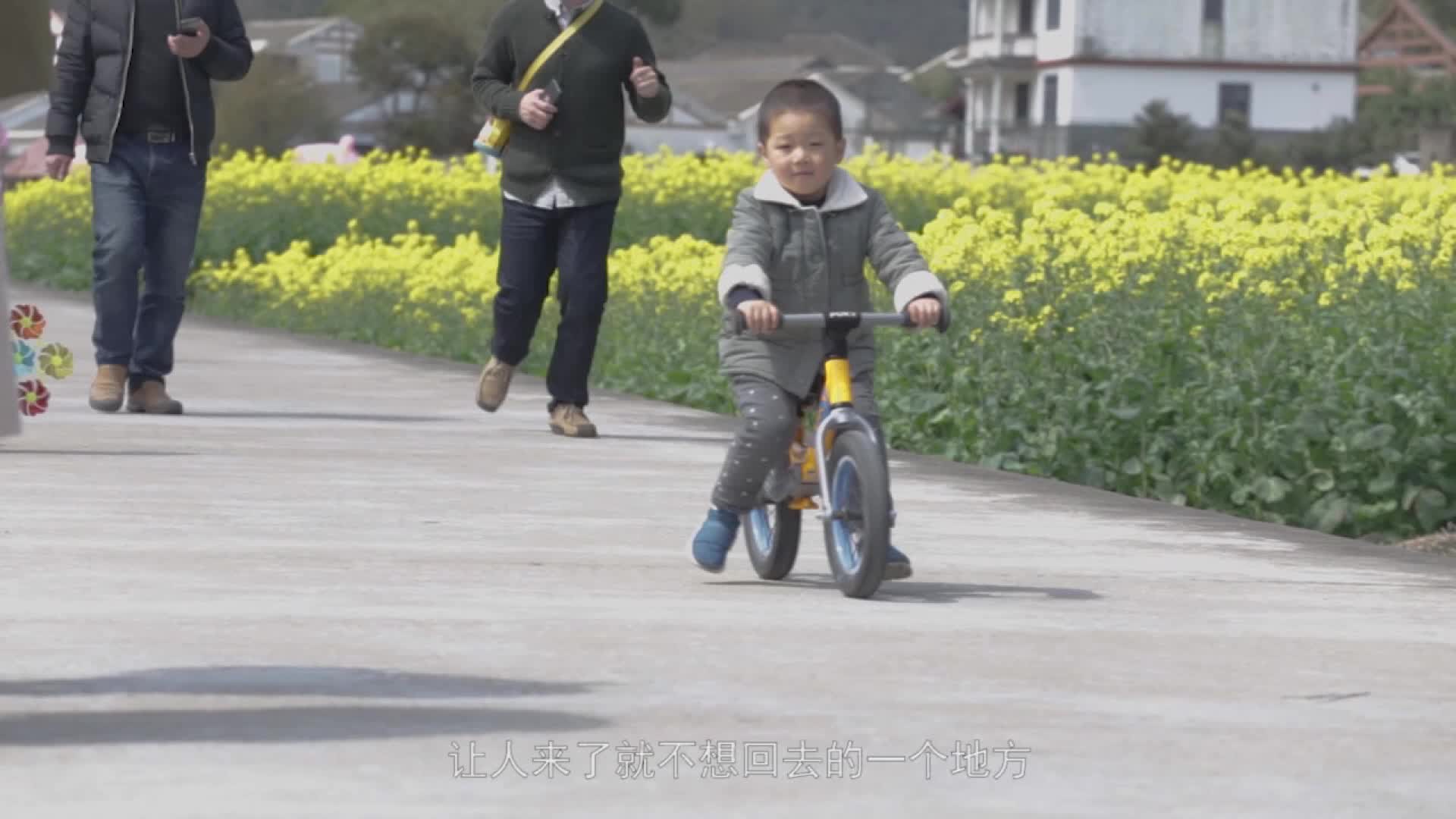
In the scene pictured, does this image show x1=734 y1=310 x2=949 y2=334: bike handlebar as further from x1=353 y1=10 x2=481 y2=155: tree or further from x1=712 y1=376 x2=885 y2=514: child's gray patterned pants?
x1=353 y1=10 x2=481 y2=155: tree

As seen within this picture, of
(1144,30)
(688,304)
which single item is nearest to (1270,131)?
(1144,30)

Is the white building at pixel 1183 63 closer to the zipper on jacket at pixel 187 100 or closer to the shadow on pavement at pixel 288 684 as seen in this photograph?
the zipper on jacket at pixel 187 100

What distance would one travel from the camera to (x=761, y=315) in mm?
7789

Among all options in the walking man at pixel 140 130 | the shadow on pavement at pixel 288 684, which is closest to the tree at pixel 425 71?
the walking man at pixel 140 130

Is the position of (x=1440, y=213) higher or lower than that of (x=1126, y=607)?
higher

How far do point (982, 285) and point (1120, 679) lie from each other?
21.5ft

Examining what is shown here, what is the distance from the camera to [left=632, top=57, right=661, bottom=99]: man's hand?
1218 cm

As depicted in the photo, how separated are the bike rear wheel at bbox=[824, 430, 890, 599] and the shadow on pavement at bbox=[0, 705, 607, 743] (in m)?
1.78

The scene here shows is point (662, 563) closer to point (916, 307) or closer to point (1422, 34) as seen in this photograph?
point (916, 307)

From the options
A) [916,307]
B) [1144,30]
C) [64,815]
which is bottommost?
[64,815]

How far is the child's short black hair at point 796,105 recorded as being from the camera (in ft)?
26.8

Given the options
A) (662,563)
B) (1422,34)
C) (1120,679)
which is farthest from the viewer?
(1422,34)

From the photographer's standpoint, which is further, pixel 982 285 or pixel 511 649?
pixel 982 285

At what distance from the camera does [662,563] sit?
866cm
